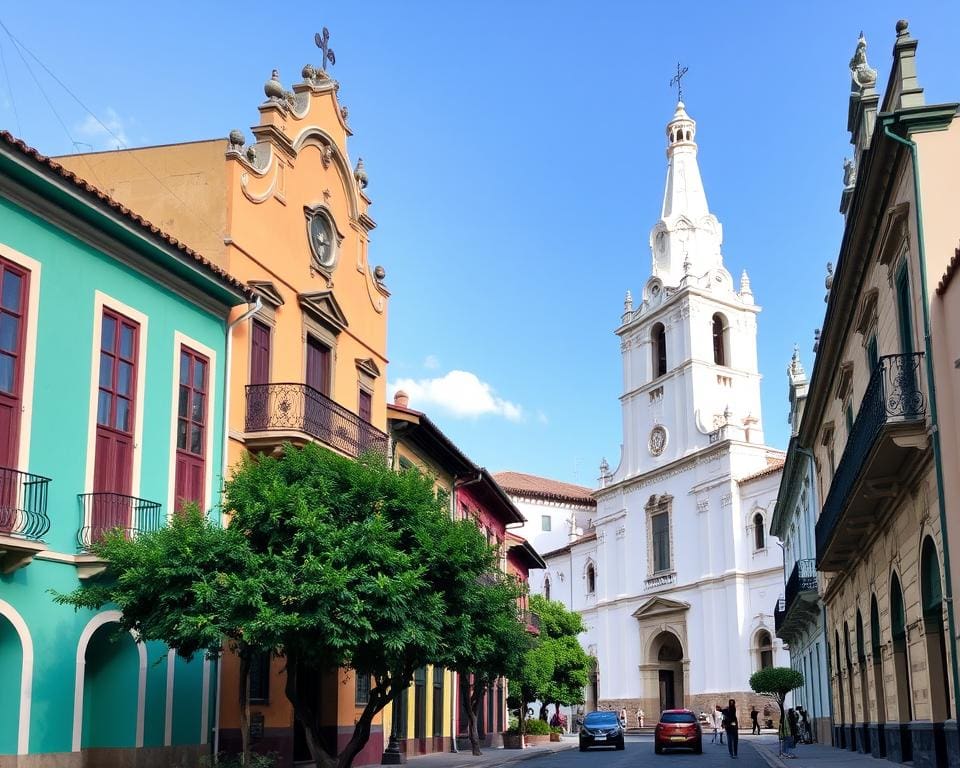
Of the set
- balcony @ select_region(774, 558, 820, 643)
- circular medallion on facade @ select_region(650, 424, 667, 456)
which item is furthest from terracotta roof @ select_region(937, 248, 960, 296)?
circular medallion on facade @ select_region(650, 424, 667, 456)

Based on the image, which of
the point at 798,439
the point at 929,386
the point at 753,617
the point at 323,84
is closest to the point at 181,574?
the point at 929,386

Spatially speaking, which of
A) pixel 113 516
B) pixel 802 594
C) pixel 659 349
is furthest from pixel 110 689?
pixel 659 349

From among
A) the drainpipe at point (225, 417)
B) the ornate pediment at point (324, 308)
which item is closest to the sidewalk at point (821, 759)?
the drainpipe at point (225, 417)

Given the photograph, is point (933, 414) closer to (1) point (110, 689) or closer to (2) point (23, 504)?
(2) point (23, 504)

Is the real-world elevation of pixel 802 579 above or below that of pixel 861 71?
below

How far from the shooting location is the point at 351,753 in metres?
17.1

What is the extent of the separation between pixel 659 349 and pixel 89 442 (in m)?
54.3

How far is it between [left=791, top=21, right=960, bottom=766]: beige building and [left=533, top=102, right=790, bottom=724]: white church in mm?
33516

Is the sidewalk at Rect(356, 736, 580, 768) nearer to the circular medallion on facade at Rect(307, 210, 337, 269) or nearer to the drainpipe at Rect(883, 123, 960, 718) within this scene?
Answer: the circular medallion on facade at Rect(307, 210, 337, 269)

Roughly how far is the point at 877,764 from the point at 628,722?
4406 centimetres

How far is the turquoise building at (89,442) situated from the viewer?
558 inches

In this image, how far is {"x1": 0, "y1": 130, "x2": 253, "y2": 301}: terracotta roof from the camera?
1392cm

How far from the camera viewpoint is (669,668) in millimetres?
64750

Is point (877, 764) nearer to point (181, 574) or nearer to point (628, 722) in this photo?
point (181, 574)
